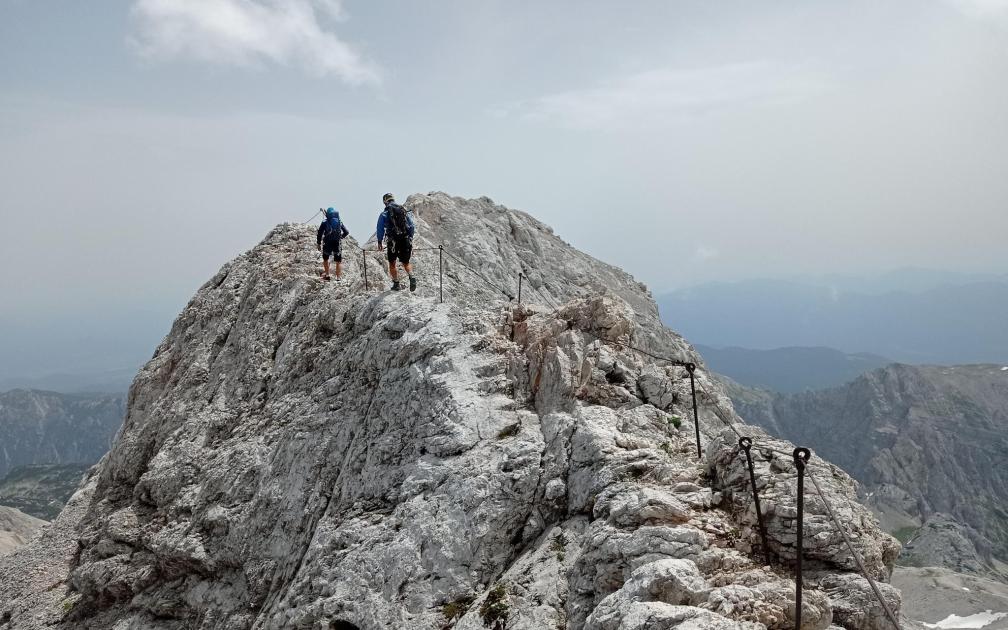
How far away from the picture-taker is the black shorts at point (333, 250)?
27.4m

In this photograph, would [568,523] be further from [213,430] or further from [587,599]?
[213,430]

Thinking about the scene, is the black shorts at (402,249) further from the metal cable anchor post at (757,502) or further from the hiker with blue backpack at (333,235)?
the metal cable anchor post at (757,502)

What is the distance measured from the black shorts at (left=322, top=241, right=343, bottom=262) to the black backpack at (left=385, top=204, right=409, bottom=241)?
12.9 feet

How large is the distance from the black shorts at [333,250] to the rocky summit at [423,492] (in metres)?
1.25

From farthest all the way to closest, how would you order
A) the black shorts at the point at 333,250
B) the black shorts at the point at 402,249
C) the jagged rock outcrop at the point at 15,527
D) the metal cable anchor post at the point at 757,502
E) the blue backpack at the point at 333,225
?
the jagged rock outcrop at the point at 15,527 → the black shorts at the point at 333,250 → the blue backpack at the point at 333,225 → the black shorts at the point at 402,249 → the metal cable anchor post at the point at 757,502

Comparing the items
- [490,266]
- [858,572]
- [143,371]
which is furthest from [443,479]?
[490,266]

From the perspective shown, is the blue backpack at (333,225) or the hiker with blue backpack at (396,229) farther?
the blue backpack at (333,225)

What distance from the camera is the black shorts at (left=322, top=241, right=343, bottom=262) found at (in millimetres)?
27406

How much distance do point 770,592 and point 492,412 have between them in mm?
8559

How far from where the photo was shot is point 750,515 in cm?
1274

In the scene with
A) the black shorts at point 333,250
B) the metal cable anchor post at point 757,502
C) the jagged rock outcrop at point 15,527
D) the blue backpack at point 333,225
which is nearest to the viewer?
the metal cable anchor post at point 757,502

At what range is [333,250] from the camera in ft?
90.5

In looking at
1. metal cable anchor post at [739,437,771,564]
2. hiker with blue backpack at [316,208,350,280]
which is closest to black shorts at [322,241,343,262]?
hiker with blue backpack at [316,208,350,280]

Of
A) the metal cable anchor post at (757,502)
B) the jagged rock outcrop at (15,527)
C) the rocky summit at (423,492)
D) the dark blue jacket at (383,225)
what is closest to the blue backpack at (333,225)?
the rocky summit at (423,492)
